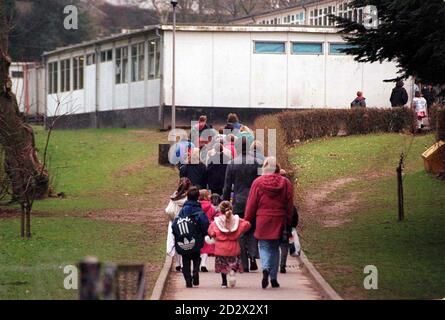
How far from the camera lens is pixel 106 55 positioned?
53844mm

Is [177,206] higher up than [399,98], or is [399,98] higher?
[399,98]

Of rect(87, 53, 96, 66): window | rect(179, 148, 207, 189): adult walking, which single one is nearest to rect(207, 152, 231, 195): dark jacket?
rect(179, 148, 207, 189): adult walking

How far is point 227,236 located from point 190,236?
0.54 metres

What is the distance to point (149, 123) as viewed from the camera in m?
47.1

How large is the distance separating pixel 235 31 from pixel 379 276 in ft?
100

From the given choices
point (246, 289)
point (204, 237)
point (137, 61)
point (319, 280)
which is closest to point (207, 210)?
point (204, 237)

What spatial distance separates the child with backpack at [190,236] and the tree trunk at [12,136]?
30.3 feet

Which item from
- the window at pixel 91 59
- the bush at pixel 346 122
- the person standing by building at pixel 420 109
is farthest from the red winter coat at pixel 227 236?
the window at pixel 91 59

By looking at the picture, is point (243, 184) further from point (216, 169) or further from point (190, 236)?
point (216, 169)

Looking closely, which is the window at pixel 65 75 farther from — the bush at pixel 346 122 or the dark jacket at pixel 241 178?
the dark jacket at pixel 241 178

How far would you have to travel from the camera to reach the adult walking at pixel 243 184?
1709 centimetres

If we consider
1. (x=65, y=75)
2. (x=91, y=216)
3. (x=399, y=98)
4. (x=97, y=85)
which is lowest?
(x=91, y=216)
